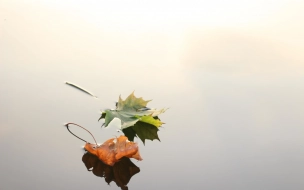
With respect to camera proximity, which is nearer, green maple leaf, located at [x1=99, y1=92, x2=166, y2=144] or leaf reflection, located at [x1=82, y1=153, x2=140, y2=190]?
leaf reflection, located at [x1=82, y1=153, x2=140, y2=190]

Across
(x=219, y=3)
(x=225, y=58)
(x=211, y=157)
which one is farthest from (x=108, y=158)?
(x=219, y=3)

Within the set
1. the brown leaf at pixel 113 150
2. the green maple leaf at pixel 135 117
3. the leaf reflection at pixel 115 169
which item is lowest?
the leaf reflection at pixel 115 169

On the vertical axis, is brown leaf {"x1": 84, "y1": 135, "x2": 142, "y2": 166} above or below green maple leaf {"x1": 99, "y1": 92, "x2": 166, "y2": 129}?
below

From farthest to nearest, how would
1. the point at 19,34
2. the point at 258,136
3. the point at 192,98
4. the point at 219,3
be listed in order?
the point at 219,3
the point at 19,34
the point at 192,98
the point at 258,136

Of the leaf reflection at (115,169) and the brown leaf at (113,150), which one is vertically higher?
the brown leaf at (113,150)

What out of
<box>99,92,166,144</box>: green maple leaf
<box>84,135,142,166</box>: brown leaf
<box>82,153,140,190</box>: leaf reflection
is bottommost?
<box>82,153,140,190</box>: leaf reflection

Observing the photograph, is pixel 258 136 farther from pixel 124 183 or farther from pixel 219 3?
pixel 219 3

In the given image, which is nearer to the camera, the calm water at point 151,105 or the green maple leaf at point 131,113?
the calm water at point 151,105
